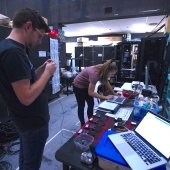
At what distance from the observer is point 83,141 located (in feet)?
3.68

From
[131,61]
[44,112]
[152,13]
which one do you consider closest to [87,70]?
[44,112]

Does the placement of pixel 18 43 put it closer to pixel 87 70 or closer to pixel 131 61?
pixel 87 70

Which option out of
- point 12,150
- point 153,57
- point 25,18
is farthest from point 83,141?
point 153,57

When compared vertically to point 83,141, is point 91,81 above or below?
above

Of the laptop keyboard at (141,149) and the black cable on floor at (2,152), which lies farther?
the black cable on floor at (2,152)

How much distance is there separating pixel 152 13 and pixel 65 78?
114 inches

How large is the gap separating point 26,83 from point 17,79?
0.16 feet

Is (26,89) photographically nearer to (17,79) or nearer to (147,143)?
(17,79)

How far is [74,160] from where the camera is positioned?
0.95 metres

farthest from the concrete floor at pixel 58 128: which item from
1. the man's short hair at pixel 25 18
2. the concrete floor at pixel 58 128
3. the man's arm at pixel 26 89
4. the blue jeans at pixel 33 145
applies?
the man's short hair at pixel 25 18

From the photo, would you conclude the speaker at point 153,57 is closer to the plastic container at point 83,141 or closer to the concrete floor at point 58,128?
the concrete floor at point 58,128

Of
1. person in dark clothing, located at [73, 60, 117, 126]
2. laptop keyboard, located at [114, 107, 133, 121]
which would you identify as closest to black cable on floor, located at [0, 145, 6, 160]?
person in dark clothing, located at [73, 60, 117, 126]

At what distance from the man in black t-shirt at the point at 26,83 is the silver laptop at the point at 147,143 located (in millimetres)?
505

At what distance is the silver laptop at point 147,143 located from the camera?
2.78 ft
